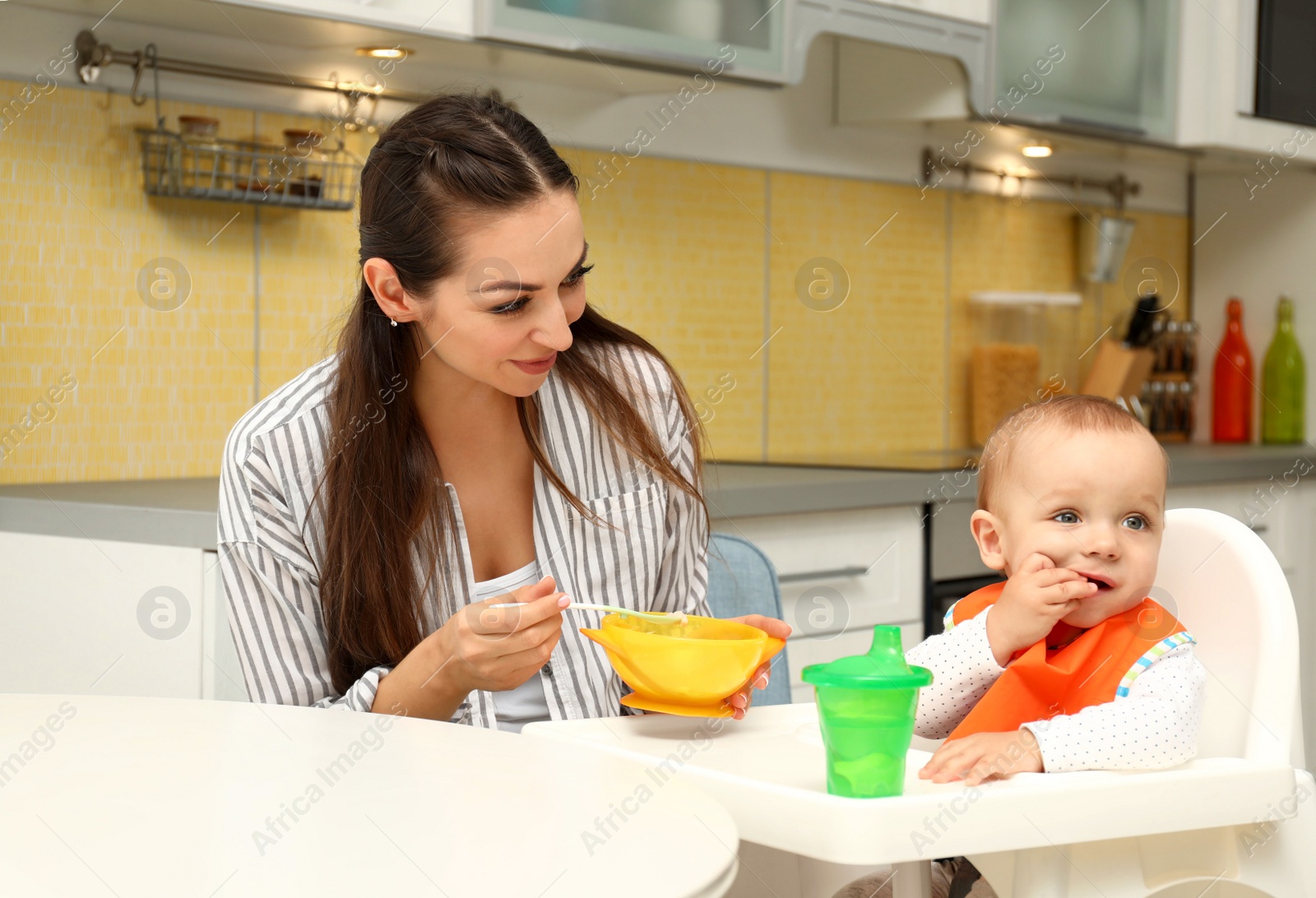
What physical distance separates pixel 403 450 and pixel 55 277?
86 centimetres

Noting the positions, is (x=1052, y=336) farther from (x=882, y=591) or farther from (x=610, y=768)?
(x=610, y=768)

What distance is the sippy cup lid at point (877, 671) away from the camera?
2.41ft

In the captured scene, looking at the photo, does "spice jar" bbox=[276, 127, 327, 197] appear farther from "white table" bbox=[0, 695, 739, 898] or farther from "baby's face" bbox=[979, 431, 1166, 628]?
"baby's face" bbox=[979, 431, 1166, 628]

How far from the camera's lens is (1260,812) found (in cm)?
83

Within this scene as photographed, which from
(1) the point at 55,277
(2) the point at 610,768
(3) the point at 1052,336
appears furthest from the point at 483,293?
(3) the point at 1052,336

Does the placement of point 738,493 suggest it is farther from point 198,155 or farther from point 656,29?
point 198,155

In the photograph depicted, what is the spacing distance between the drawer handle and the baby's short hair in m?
0.89

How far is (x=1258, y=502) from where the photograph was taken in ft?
9.11

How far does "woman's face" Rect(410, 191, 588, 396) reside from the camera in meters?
1.19

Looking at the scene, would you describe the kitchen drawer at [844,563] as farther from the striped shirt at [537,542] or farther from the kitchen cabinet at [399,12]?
the kitchen cabinet at [399,12]

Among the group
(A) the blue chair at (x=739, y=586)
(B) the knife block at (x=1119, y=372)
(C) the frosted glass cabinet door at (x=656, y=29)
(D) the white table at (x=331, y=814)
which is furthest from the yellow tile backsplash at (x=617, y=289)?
(D) the white table at (x=331, y=814)

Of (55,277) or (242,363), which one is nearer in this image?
(55,277)

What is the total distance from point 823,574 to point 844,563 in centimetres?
5

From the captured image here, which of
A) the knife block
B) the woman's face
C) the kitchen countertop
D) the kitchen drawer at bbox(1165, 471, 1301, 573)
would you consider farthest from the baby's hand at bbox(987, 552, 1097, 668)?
the knife block
